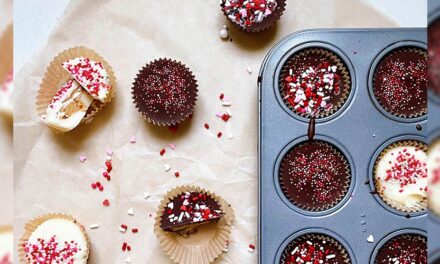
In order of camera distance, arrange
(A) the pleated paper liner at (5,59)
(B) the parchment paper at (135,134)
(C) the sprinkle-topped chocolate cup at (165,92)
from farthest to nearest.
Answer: (B) the parchment paper at (135,134) → (C) the sprinkle-topped chocolate cup at (165,92) → (A) the pleated paper liner at (5,59)

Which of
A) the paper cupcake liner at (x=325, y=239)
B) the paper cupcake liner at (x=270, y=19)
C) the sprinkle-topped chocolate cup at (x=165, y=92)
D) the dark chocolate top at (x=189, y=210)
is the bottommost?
the paper cupcake liner at (x=325, y=239)

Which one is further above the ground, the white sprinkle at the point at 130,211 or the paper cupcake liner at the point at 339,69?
the paper cupcake liner at the point at 339,69

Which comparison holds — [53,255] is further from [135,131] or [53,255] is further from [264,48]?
[264,48]

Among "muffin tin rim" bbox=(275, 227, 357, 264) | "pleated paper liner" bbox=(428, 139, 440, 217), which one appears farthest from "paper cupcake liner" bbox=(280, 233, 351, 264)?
"pleated paper liner" bbox=(428, 139, 440, 217)

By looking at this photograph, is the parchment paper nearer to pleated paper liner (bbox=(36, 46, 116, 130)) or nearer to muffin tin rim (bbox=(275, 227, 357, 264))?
pleated paper liner (bbox=(36, 46, 116, 130))

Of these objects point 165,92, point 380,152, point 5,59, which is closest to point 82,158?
point 165,92

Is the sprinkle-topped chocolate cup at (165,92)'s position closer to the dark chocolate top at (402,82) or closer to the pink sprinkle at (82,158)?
the pink sprinkle at (82,158)

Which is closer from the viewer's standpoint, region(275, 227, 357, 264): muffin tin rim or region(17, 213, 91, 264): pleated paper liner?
region(275, 227, 357, 264): muffin tin rim

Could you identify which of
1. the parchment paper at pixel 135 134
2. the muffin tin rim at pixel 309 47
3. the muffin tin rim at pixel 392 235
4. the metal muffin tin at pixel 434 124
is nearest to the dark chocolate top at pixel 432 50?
the metal muffin tin at pixel 434 124
